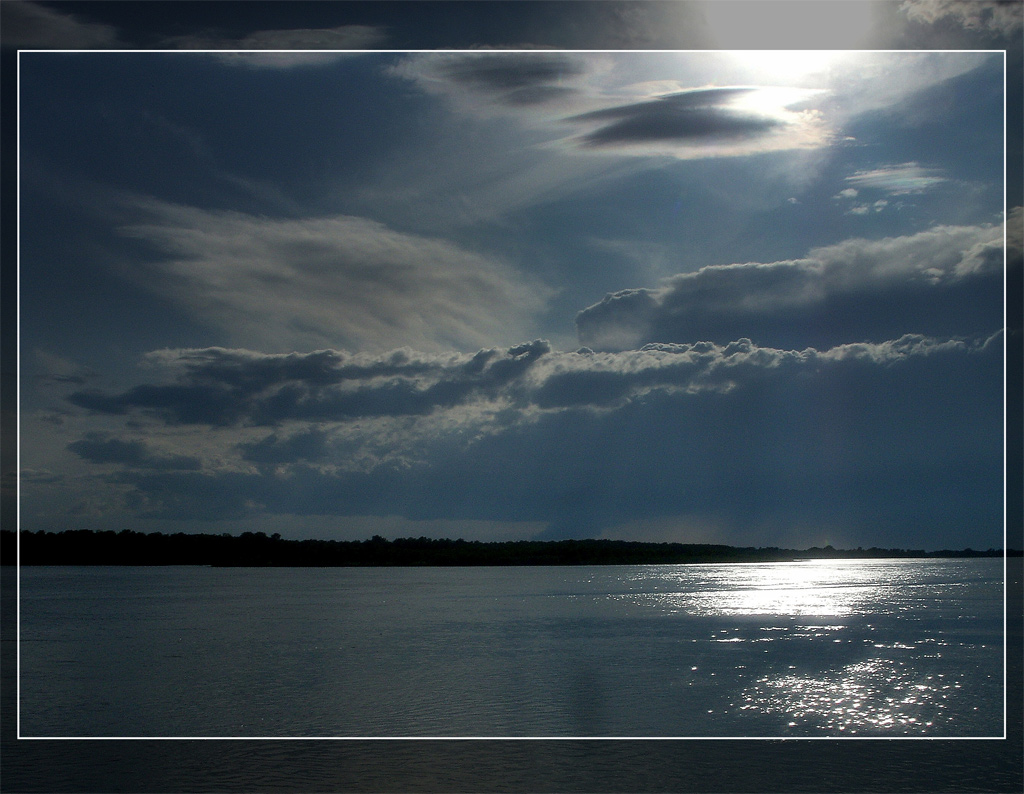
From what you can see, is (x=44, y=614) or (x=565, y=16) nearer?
(x=565, y=16)

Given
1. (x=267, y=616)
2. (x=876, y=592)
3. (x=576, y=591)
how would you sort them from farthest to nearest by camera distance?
(x=576, y=591), (x=876, y=592), (x=267, y=616)

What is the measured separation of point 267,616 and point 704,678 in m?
20.7

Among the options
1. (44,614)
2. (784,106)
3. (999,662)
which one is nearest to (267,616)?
(44,614)

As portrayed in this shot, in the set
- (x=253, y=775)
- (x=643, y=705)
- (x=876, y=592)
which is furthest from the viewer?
(x=876, y=592)

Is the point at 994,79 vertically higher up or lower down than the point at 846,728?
higher up

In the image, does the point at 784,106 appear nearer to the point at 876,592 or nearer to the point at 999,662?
the point at 999,662

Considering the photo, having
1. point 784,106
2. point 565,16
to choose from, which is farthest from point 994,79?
point 565,16

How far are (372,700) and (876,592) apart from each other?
3866cm

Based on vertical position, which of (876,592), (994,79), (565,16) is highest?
(565,16)

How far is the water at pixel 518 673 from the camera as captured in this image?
12.7 meters

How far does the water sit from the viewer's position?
1266cm

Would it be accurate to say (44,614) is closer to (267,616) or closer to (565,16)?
(267,616)

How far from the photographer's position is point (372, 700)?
14430 mm

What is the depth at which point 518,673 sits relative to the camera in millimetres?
17234
